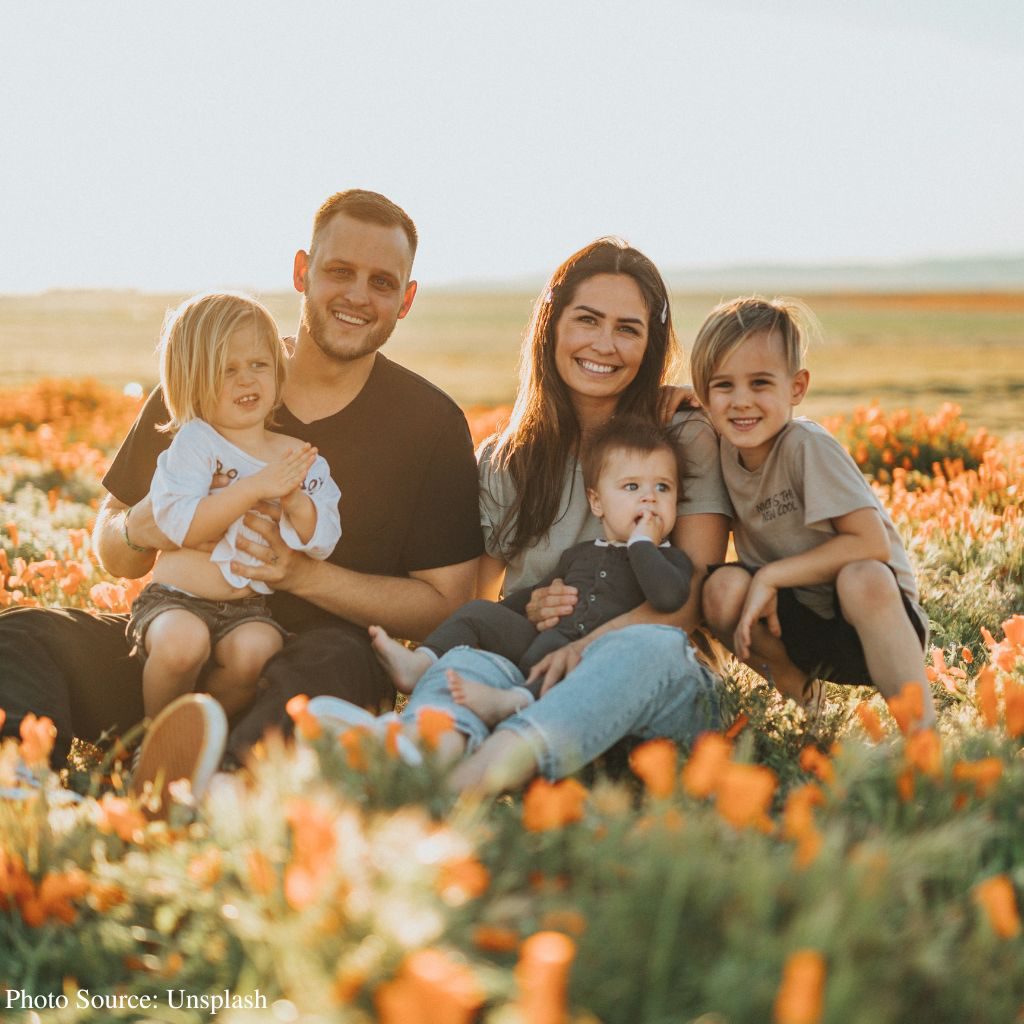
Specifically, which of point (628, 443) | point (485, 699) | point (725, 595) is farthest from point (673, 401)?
point (485, 699)

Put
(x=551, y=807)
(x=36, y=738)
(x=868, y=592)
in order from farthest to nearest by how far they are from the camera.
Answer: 1. (x=868, y=592)
2. (x=36, y=738)
3. (x=551, y=807)

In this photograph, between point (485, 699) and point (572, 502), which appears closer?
point (485, 699)

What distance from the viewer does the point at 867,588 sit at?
4.00 m

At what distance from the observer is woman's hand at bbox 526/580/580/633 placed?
13.9 ft

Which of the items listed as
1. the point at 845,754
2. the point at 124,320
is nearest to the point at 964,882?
the point at 845,754

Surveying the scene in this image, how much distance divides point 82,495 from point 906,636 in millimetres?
7416

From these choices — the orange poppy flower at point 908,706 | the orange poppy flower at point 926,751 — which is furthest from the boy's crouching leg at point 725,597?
the orange poppy flower at point 926,751

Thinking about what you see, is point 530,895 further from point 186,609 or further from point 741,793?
point 186,609

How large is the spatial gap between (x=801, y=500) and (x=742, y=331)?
0.69m

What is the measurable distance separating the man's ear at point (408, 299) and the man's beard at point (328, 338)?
8.6 inches

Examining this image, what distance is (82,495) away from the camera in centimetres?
942

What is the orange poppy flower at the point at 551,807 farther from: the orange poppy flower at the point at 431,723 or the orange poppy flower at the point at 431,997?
the orange poppy flower at the point at 431,997

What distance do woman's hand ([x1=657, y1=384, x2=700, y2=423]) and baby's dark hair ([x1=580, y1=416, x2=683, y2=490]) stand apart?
12 centimetres

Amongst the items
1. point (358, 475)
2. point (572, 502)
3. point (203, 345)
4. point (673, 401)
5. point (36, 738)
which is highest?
point (203, 345)
